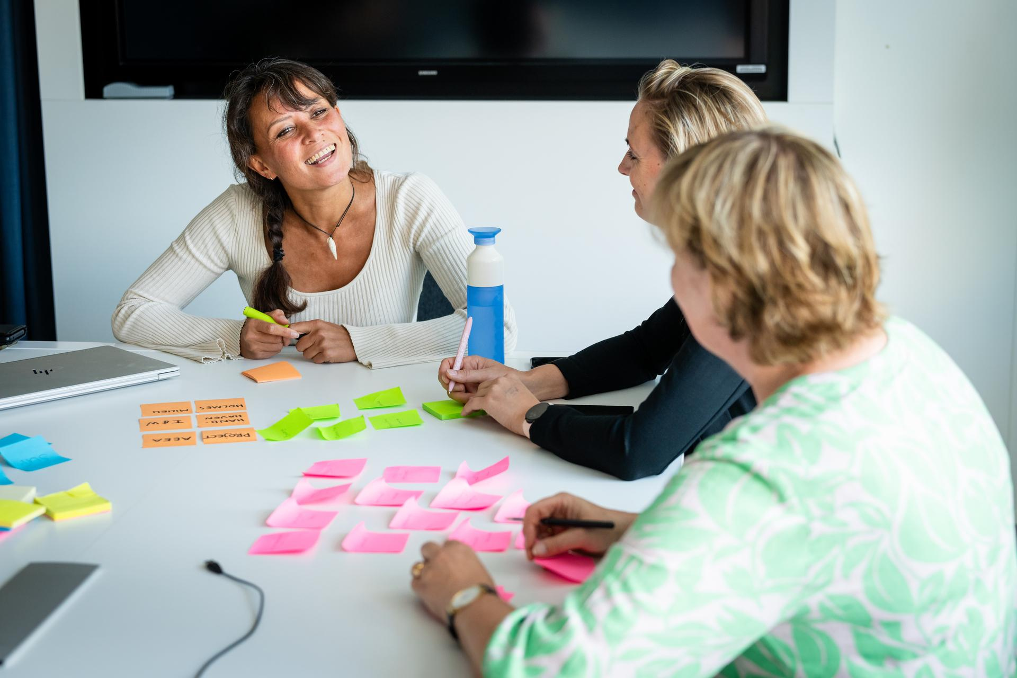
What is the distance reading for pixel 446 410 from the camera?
151cm

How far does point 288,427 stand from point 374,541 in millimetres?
428

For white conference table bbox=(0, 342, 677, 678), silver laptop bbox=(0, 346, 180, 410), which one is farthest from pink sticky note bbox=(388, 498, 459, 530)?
silver laptop bbox=(0, 346, 180, 410)

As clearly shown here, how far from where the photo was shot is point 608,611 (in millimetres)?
713

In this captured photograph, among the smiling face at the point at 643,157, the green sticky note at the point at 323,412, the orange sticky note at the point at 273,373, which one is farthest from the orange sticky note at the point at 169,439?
the smiling face at the point at 643,157

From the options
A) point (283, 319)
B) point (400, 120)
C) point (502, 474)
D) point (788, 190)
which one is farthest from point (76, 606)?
point (400, 120)

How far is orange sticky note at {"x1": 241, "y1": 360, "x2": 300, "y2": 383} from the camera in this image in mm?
1714

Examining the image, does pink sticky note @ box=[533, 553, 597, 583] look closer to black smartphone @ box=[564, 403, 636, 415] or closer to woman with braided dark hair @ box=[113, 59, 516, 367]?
black smartphone @ box=[564, 403, 636, 415]

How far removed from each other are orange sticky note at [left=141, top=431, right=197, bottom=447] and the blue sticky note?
114 mm

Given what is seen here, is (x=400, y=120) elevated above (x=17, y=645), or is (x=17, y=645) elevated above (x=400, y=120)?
(x=400, y=120)

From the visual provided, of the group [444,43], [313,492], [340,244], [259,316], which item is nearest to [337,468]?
[313,492]

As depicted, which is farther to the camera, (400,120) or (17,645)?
(400,120)

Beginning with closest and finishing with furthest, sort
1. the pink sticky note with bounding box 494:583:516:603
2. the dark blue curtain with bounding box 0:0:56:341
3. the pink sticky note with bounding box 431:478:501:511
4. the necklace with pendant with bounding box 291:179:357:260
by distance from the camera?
the pink sticky note with bounding box 494:583:516:603 < the pink sticky note with bounding box 431:478:501:511 < the necklace with pendant with bounding box 291:179:357:260 < the dark blue curtain with bounding box 0:0:56:341

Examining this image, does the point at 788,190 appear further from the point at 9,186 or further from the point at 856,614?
the point at 9,186

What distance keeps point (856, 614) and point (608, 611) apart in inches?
8.3
